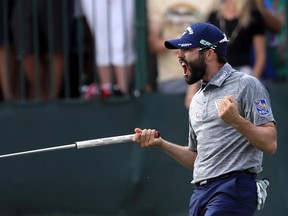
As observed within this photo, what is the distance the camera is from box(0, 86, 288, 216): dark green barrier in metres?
9.41

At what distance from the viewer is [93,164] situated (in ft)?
31.2

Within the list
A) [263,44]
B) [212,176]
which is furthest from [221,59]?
[263,44]

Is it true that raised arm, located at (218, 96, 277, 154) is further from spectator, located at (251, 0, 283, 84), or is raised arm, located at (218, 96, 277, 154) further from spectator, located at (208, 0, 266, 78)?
spectator, located at (251, 0, 283, 84)

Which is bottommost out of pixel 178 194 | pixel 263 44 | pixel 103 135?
pixel 178 194

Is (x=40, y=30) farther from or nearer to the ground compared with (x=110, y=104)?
farther from the ground

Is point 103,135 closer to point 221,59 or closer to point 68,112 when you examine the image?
point 68,112

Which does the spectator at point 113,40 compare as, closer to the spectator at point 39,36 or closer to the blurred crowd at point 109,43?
the blurred crowd at point 109,43

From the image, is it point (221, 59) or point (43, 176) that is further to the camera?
point (43, 176)

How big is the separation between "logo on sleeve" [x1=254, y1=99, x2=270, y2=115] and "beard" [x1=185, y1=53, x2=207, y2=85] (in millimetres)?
447

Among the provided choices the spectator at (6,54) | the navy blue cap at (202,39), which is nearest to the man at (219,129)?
the navy blue cap at (202,39)

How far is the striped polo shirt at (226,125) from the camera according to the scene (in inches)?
238

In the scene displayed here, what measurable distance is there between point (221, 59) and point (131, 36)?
10.7 feet

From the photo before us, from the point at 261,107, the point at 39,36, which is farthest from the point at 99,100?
the point at 261,107

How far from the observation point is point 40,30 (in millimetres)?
9688
